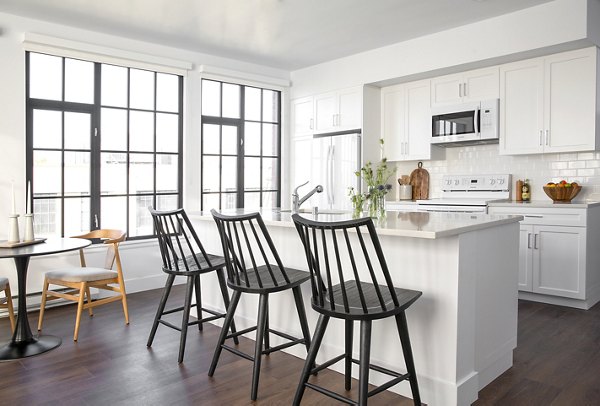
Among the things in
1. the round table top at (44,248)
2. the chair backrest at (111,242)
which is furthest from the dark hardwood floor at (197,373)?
the round table top at (44,248)

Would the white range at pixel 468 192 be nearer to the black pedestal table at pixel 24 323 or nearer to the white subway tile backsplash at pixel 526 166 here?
the white subway tile backsplash at pixel 526 166

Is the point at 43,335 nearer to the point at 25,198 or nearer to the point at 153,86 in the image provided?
the point at 25,198

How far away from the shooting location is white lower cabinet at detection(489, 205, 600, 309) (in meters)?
4.09

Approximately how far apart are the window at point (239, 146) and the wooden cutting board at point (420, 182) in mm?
1855

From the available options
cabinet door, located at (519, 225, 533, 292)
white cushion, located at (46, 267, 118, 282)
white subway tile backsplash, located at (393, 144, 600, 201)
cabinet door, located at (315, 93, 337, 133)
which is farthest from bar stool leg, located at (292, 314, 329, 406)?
cabinet door, located at (315, 93, 337, 133)

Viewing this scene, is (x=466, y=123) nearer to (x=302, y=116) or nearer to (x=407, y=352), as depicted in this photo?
(x=302, y=116)

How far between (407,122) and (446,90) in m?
0.61

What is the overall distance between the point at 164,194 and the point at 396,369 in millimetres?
3630

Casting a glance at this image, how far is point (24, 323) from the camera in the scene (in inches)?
127

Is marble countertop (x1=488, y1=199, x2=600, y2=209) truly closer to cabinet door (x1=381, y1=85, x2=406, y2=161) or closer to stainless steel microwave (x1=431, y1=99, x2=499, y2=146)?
stainless steel microwave (x1=431, y1=99, x2=499, y2=146)

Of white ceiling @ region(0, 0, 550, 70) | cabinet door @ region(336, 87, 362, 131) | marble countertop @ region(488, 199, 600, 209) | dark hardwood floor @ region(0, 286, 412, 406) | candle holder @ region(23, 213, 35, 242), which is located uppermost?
white ceiling @ region(0, 0, 550, 70)

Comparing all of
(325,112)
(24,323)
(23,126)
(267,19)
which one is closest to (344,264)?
(24,323)

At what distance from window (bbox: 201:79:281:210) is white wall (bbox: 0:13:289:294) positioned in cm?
29

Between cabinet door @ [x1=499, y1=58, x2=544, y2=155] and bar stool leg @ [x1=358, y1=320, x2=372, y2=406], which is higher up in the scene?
cabinet door @ [x1=499, y1=58, x2=544, y2=155]
